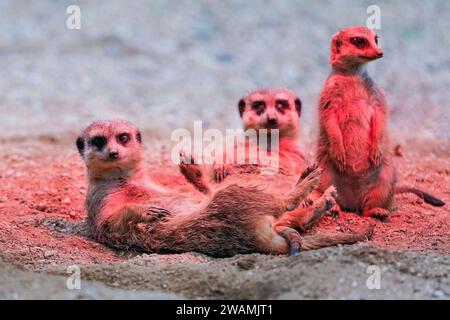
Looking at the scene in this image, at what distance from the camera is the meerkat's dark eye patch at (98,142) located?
4.89 metres

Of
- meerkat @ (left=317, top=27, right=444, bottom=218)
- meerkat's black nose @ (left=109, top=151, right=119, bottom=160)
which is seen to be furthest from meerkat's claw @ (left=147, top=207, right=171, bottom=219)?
meerkat @ (left=317, top=27, right=444, bottom=218)

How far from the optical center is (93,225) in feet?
15.9

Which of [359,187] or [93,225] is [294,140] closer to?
[359,187]

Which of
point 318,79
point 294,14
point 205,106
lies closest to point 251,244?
point 205,106

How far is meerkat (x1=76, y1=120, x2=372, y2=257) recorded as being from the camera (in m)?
4.26

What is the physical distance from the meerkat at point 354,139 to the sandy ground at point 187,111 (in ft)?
0.58

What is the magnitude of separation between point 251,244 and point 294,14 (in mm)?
6841

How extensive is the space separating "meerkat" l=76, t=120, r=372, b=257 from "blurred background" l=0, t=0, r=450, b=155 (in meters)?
2.85

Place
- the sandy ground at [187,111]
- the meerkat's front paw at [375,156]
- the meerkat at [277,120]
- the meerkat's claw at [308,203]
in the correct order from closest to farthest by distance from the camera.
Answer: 1. the sandy ground at [187,111]
2. the meerkat's claw at [308,203]
3. the meerkat's front paw at [375,156]
4. the meerkat at [277,120]

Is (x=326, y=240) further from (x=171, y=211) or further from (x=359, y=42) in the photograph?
(x=359, y=42)

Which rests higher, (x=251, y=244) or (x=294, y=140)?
(x=294, y=140)

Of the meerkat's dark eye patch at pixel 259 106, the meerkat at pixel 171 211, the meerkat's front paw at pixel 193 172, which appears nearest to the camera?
the meerkat at pixel 171 211

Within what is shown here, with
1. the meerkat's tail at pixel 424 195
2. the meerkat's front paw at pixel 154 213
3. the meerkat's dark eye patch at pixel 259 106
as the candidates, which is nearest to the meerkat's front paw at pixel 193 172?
the meerkat's front paw at pixel 154 213

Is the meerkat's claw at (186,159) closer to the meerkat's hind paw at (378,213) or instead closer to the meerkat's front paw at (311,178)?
the meerkat's front paw at (311,178)
